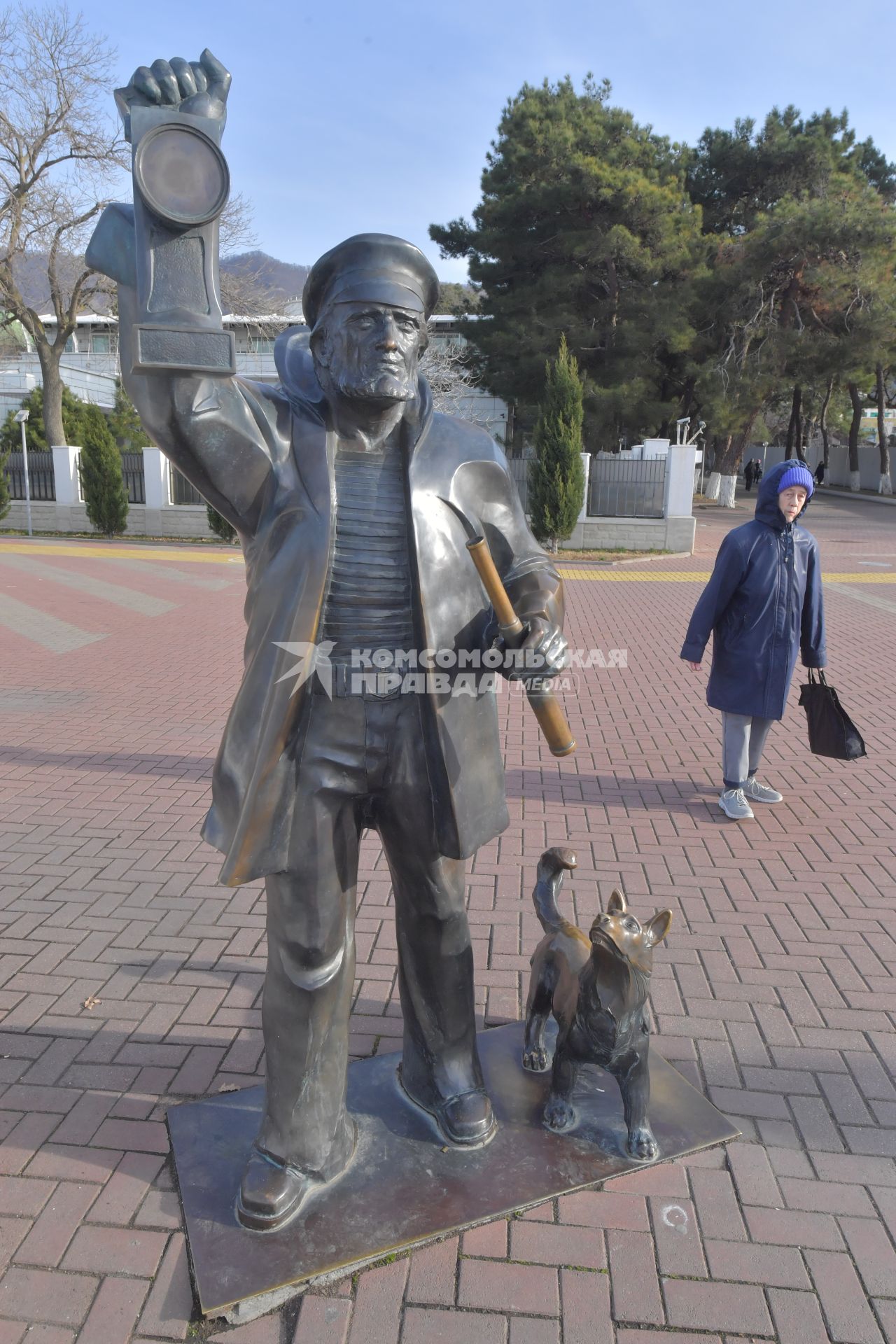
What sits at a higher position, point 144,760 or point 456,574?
point 456,574

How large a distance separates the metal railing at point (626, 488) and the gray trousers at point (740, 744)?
45.1 feet

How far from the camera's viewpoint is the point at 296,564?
2023 millimetres

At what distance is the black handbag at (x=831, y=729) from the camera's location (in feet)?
16.0

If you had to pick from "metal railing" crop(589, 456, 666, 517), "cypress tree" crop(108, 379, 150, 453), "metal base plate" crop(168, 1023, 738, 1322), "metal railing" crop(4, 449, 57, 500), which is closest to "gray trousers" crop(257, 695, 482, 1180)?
"metal base plate" crop(168, 1023, 738, 1322)

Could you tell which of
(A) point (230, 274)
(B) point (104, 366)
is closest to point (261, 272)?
(A) point (230, 274)

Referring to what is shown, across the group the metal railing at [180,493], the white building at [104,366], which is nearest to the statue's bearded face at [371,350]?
the metal railing at [180,493]

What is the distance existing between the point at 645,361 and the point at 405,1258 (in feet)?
81.0

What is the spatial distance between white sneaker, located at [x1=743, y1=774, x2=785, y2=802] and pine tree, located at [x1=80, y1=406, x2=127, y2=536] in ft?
54.8

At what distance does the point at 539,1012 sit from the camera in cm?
282

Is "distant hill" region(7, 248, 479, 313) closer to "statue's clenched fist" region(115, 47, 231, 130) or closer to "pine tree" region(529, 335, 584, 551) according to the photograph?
"pine tree" region(529, 335, 584, 551)

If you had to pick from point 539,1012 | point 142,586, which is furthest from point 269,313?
point 539,1012

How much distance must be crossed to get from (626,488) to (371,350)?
17239mm

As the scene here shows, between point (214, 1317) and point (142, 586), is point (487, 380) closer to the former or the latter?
point (142, 586)

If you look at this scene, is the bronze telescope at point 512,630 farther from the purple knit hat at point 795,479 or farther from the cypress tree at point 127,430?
the cypress tree at point 127,430
